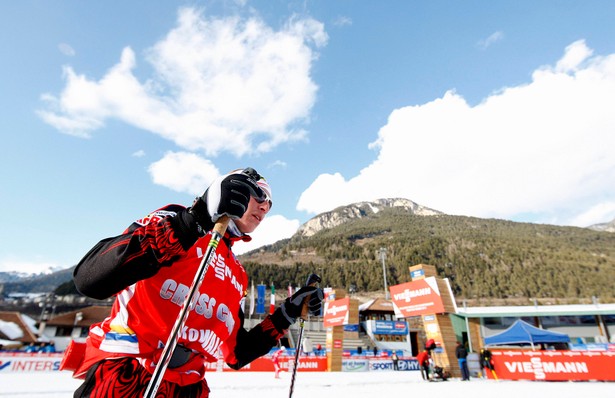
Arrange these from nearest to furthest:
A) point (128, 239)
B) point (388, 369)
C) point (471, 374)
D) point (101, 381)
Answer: point (128, 239) → point (101, 381) → point (471, 374) → point (388, 369)

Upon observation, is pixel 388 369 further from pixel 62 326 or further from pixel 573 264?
pixel 573 264

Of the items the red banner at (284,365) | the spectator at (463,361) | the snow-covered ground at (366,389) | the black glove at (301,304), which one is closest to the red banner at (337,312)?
the red banner at (284,365)

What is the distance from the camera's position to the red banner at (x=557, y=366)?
44.2 feet

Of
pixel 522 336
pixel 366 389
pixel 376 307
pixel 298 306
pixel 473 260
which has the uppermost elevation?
pixel 473 260

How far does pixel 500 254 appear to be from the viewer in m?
110

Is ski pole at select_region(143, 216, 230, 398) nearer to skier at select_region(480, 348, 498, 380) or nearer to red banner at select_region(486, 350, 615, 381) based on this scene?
red banner at select_region(486, 350, 615, 381)

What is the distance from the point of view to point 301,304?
290 cm

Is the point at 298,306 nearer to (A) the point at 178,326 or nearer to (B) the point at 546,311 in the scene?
(A) the point at 178,326

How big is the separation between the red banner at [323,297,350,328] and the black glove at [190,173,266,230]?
2166cm

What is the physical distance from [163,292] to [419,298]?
17540 mm

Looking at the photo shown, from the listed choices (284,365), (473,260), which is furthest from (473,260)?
(284,365)

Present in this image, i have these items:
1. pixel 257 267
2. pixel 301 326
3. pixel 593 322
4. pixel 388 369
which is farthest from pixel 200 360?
pixel 257 267

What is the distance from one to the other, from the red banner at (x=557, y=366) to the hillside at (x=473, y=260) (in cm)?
7040

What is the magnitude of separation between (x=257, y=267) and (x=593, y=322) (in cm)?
7577
